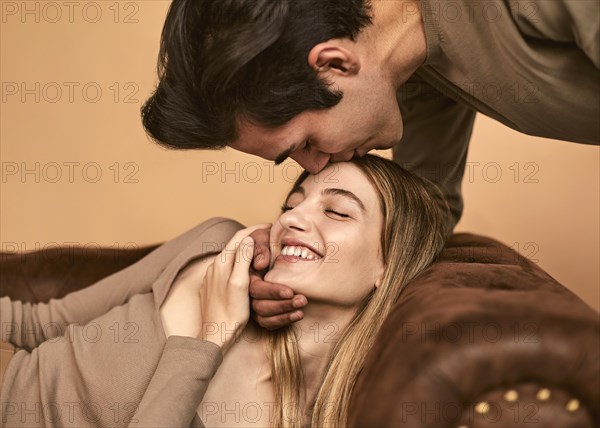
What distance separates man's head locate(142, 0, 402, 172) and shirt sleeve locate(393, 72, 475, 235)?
46 cm

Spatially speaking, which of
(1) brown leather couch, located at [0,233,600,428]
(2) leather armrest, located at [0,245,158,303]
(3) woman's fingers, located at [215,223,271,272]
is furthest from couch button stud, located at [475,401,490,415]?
(2) leather armrest, located at [0,245,158,303]

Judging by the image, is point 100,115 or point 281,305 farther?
point 100,115

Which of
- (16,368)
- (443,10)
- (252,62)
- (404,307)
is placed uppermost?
(443,10)

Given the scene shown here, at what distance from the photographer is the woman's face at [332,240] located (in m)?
1.60

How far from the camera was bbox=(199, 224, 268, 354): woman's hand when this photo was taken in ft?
5.27

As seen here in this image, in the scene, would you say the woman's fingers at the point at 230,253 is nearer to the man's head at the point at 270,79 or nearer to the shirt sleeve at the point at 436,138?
the man's head at the point at 270,79

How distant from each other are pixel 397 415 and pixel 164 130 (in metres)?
0.76

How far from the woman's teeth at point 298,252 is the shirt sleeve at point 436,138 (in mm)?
528

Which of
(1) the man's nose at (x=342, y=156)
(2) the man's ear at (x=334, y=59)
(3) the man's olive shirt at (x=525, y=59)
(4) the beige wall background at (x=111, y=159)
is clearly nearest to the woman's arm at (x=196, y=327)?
(1) the man's nose at (x=342, y=156)

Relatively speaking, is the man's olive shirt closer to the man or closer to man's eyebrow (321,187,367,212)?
the man

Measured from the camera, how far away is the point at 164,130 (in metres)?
1.56

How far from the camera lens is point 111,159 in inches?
119

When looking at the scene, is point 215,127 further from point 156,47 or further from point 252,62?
point 156,47

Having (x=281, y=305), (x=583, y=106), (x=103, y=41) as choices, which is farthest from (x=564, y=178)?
(x=103, y=41)
